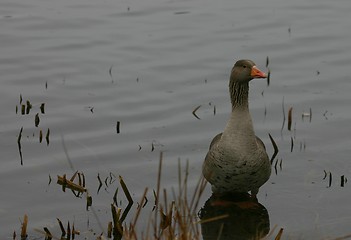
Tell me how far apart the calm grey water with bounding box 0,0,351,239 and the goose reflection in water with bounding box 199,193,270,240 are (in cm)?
13

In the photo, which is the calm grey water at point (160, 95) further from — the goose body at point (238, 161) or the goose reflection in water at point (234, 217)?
the goose body at point (238, 161)

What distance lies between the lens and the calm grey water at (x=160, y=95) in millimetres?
9273

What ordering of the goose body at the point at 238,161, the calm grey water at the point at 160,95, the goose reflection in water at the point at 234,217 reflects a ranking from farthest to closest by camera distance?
the calm grey water at the point at 160,95, the goose body at the point at 238,161, the goose reflection in water at the point at 234,217

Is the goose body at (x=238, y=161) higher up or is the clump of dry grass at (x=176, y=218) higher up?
the clump of dry grass at (x=176, y=218)

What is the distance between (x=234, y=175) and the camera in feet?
28.7

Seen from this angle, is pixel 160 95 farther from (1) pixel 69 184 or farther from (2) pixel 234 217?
(2) pixel 234 217

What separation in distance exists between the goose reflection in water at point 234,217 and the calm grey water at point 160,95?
0.13m

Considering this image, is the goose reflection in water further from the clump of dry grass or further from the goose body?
the clump of dry grass

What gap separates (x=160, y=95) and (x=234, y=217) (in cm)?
411

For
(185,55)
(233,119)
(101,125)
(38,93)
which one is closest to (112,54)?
(185,55)

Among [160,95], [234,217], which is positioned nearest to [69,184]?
[234,217]

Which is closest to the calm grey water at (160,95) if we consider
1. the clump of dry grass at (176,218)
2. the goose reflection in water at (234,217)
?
the goose reflection in water at (234,217)

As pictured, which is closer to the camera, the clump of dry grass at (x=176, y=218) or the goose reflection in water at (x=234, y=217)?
the clump of dry grass at (x=176, y=218)

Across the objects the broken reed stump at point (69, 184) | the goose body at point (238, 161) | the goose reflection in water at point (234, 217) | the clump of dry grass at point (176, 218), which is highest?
the clump of dry grass at point (176, 218)
